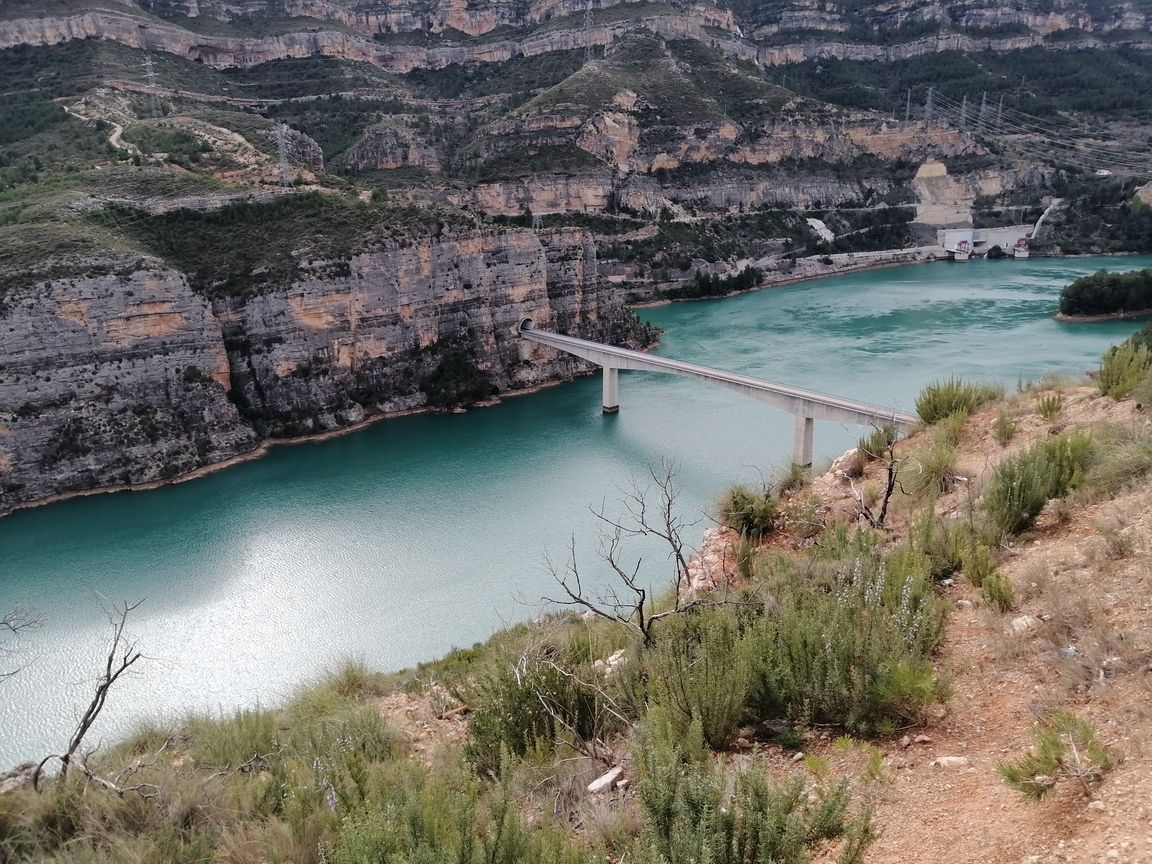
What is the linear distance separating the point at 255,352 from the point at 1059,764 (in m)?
27.3

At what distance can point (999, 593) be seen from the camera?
14.4 ft

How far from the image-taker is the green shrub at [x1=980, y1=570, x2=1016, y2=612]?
4.39 metres

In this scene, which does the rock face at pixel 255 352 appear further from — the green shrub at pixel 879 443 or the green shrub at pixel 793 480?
the green shrub at pixel 879 443

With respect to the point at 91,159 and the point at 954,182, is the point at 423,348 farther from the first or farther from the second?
the point at 954,182

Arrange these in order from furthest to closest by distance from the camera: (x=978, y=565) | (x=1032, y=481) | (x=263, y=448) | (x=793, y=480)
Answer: (x=263, y=448) → (x=793, y=480) → (x=1032, y=481) → (x=978, y=565)

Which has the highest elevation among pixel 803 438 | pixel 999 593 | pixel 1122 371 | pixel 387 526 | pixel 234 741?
pixel 1122 371

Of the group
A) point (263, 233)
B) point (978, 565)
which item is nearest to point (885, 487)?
point (978, 565)

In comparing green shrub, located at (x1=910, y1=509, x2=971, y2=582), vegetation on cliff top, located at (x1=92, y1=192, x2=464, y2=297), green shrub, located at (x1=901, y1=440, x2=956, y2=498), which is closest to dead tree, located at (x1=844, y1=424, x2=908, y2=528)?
green shrub, located at (x1=901, y1=440, x2=956, y2=498)

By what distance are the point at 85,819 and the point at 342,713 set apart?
1.75m

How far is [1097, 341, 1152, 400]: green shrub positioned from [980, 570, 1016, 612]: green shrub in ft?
13.1

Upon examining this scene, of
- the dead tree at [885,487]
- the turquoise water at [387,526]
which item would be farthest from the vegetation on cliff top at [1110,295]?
the dead tree at [885,487]

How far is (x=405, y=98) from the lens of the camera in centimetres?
6425

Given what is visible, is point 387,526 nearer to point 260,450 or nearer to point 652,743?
point 260,450

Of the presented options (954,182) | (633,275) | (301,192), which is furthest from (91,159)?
(954,182)
